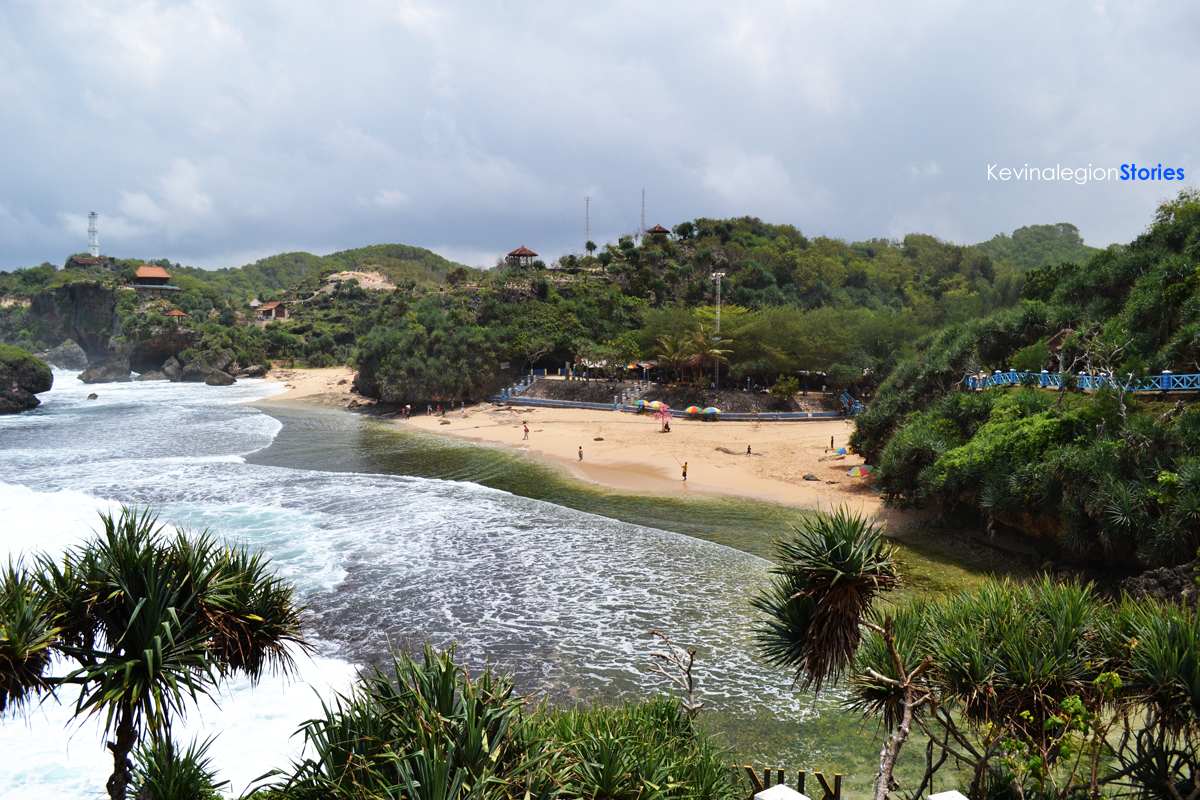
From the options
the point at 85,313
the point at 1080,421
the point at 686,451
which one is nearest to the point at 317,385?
the point at 85,313

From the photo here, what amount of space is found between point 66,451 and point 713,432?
3444 centimetres

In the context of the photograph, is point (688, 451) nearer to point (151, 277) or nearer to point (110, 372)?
point (110, 372)

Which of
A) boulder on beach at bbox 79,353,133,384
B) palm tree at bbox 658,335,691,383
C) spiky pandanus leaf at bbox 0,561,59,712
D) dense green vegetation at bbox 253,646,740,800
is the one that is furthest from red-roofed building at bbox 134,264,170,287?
dense green vegetation at bbox 253,646,740,800

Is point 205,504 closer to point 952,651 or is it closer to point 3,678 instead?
point 3,678

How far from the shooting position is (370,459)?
110 feet

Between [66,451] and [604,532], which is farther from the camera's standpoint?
[66,451]

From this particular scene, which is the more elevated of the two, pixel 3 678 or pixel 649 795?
pixel 3 678

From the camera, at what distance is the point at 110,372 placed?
77.5 m

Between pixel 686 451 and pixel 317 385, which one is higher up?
pixel 317 385

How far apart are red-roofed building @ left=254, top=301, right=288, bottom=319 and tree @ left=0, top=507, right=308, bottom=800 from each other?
10698cm

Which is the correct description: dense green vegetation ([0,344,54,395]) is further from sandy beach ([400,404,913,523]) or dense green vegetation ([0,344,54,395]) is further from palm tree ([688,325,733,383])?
palm tree ([688,325,733,383])

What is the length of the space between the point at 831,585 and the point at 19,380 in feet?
224

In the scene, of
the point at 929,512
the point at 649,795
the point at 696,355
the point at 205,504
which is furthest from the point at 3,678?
the point at 696,355

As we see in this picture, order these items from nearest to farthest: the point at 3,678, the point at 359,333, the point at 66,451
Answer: the point at 3,678 < the point at 66,451 < the point at 359,333
